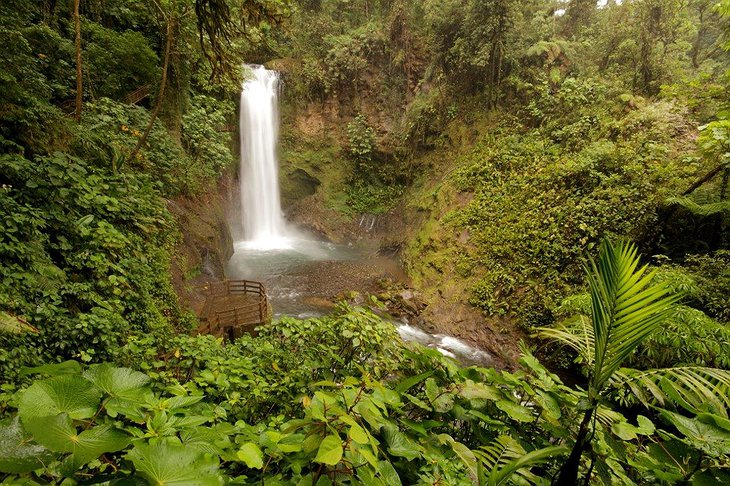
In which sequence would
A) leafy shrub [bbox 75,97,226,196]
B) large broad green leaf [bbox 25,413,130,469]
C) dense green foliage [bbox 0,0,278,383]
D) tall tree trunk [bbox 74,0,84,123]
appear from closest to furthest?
1. large broad green leaf [bbox 25,413,130,469]
2. dense green foliage [bbox 0,0,278,383]
3. tall tree trunk [bbox 74,0,84,123]
4. leafy shrub [bbox 75,97,226,196]

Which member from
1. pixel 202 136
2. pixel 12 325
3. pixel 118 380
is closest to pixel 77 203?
pixel 12 325

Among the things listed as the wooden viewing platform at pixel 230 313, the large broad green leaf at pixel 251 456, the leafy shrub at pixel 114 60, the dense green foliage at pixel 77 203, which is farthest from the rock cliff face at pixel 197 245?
the large broad green leaf at pixel 251 456

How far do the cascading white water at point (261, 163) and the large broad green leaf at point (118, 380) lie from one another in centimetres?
1648

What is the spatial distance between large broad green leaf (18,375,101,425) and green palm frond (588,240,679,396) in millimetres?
1730

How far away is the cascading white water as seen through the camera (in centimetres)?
1769

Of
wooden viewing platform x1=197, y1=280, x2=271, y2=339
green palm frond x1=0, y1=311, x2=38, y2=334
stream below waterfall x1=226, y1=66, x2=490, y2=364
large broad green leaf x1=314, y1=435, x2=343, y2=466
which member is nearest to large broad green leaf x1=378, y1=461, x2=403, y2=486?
large broad green leaf x1=314, y1=435, x2=343, y2=466

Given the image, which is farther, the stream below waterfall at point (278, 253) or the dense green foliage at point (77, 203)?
the stream below waterfall at point (278, 253)

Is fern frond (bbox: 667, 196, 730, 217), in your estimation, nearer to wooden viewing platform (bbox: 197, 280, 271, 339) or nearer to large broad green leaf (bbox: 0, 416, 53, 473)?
wooden viewing platform (bbox: 197, 280, 271, 339)

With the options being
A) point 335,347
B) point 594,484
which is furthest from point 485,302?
point 594,484

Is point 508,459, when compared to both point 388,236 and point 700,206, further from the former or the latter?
point 388,236

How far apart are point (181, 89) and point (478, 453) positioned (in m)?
12.8

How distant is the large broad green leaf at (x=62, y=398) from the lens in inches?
33.1

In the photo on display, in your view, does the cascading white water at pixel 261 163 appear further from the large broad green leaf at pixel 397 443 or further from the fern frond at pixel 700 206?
the large broad green leaf at pixel 397 443

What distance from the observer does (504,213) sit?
1127cm
